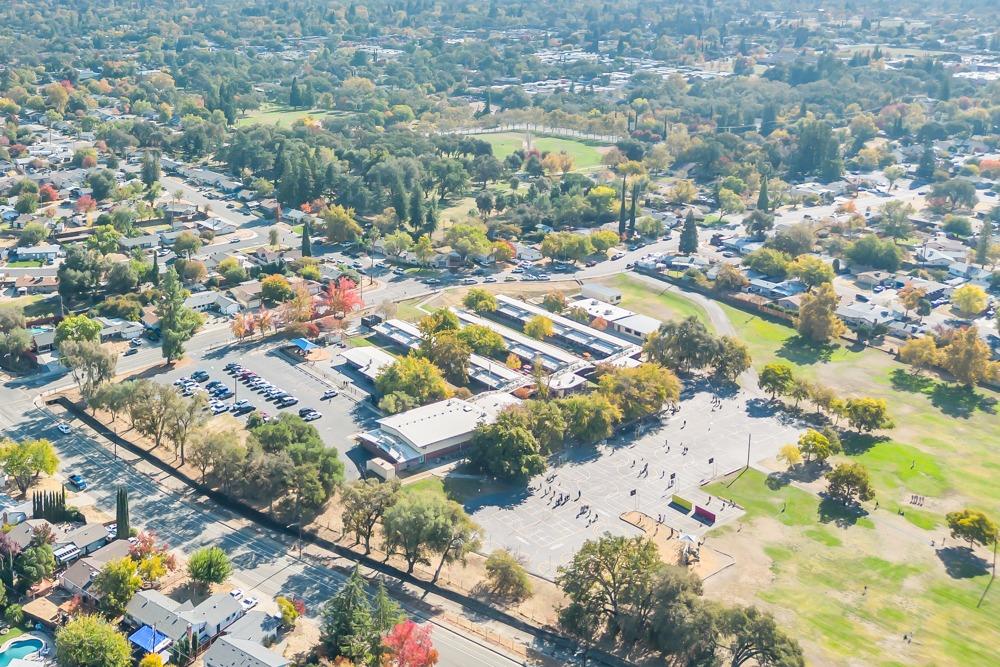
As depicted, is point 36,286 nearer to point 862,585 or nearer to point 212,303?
point 212,303

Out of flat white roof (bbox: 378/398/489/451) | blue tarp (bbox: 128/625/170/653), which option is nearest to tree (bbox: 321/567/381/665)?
blue tarp (bbox: 128/625/170/653)

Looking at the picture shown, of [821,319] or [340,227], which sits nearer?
[821,319]

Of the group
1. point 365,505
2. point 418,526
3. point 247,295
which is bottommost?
point 247,295

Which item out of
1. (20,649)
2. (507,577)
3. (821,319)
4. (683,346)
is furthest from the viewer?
(821,319)

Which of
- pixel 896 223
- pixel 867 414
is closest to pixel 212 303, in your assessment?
pixel 867 414

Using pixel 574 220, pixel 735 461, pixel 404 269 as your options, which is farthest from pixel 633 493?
pixel 574 220

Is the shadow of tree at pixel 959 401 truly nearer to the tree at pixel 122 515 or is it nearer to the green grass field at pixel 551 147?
the tree at pixel 122 515

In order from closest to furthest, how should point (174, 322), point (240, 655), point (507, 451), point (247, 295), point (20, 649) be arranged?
point (240, 655)
point (20, 649)
point (507, 451)
point (174, 322)
point (247, 295)
